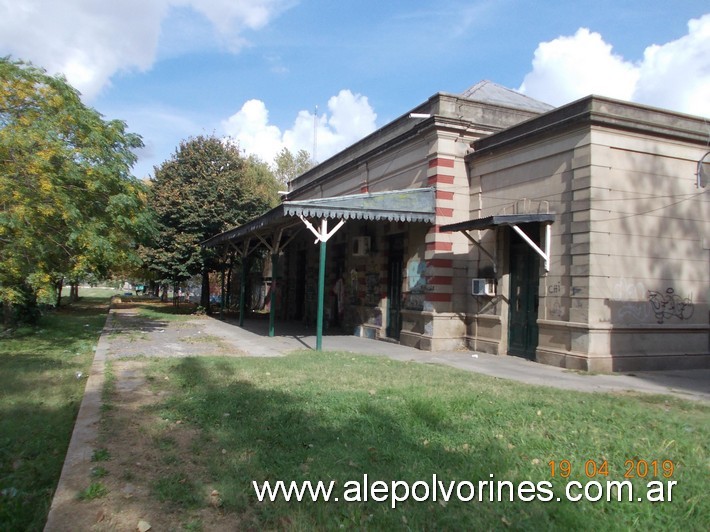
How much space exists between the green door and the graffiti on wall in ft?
7.29

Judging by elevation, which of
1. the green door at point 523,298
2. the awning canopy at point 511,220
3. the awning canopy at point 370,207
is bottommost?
the green door at point 523,298

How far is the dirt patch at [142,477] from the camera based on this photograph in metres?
3.38

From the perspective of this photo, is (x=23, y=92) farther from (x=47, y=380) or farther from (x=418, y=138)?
(x=418, y=138)

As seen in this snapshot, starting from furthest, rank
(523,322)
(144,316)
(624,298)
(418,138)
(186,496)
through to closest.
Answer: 1. (144,316)
2. (418,138)
3. (523,322)
4. (624,298)
5. (186,496)

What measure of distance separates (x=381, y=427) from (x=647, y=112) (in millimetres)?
9074

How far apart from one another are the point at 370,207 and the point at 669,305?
257 inches

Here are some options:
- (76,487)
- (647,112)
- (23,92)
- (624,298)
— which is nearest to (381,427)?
(76,487)

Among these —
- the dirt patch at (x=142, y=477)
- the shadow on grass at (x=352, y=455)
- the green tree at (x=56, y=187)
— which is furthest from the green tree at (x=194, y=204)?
→ the shadow on grass at (x=352, y=455)

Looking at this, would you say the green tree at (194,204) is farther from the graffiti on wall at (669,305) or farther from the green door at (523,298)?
the graffiti on wall at (669,305)

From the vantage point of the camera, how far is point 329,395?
6570 millimetres

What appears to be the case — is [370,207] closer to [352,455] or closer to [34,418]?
[34,418]

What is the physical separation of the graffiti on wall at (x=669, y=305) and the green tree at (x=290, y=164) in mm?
37819

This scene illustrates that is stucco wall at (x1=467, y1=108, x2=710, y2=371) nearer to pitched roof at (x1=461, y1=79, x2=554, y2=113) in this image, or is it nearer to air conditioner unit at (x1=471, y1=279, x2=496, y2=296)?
air conditioner unit at (x1=471, y1=279, x2=496, y2=296)
